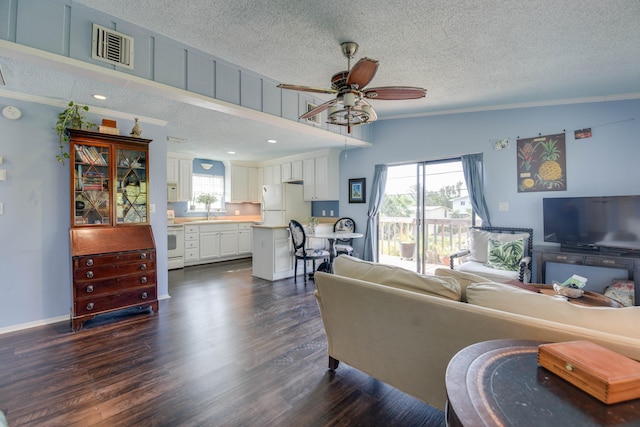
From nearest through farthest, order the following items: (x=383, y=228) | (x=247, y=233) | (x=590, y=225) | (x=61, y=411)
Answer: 1. (x=61, y=411)
2. (x=590, y=225)
3. (x=383, y=228)
4. (x=247, y=233)

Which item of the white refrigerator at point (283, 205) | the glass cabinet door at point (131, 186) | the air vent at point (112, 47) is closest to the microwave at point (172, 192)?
the white refrigerator at point (283, 205)

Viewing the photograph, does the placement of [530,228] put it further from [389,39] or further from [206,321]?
[206,321]

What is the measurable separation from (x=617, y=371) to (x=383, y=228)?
4715 millimetres

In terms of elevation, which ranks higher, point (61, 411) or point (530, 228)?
point (530, 228)

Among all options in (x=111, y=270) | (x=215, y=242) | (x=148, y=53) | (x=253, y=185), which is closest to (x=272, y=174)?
(x=253, y=185)

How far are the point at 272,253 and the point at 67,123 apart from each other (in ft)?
10.1

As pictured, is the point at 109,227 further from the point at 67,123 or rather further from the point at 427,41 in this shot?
the point at 427,41

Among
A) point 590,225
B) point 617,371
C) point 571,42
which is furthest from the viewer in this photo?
point 590,225

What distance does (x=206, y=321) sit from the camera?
3.19m

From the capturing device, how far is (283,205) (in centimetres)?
616

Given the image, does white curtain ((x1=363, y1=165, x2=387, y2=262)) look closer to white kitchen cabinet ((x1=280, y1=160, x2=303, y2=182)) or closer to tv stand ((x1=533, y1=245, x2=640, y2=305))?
white kitchen cabinet ((x1=280, y1=160, x2=303, y2=182))

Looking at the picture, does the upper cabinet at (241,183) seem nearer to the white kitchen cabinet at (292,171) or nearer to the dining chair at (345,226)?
the white kitchen cabinet at (292,171)

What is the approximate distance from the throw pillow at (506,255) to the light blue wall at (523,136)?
46cm

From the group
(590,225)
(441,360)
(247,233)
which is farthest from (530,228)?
(247,233)
